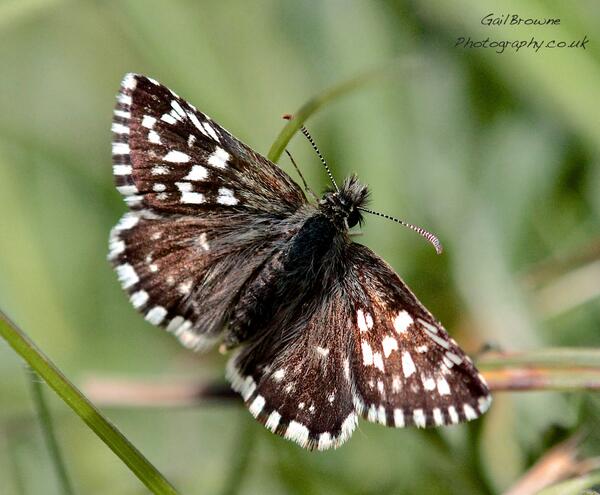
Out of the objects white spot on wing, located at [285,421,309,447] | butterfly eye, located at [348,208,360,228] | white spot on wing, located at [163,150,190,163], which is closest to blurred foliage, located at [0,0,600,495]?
white spot on wing, located at [285,421,309,447]

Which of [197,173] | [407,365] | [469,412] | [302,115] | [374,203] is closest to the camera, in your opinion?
[469,412]

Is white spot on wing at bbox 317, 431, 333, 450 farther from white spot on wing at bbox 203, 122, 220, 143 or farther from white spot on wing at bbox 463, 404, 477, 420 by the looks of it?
white spot on wing at bbox 203, 122, 220, 143

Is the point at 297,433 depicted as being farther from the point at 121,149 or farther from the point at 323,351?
the point at 121,149

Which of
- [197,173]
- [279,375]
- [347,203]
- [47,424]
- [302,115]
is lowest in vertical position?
[47,424]

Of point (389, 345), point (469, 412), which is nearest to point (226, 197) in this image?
point (389, 345)

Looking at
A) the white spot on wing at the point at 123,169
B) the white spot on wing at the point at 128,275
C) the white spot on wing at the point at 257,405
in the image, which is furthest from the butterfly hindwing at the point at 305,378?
the white spot on wing at the point at 123,169

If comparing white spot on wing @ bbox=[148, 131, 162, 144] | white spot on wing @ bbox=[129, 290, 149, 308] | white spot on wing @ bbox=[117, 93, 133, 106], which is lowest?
white spot on wing @ bbox=[129, 290, 149, 308]

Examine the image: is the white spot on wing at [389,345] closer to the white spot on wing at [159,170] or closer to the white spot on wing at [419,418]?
the white spot on wing at [419,418]
